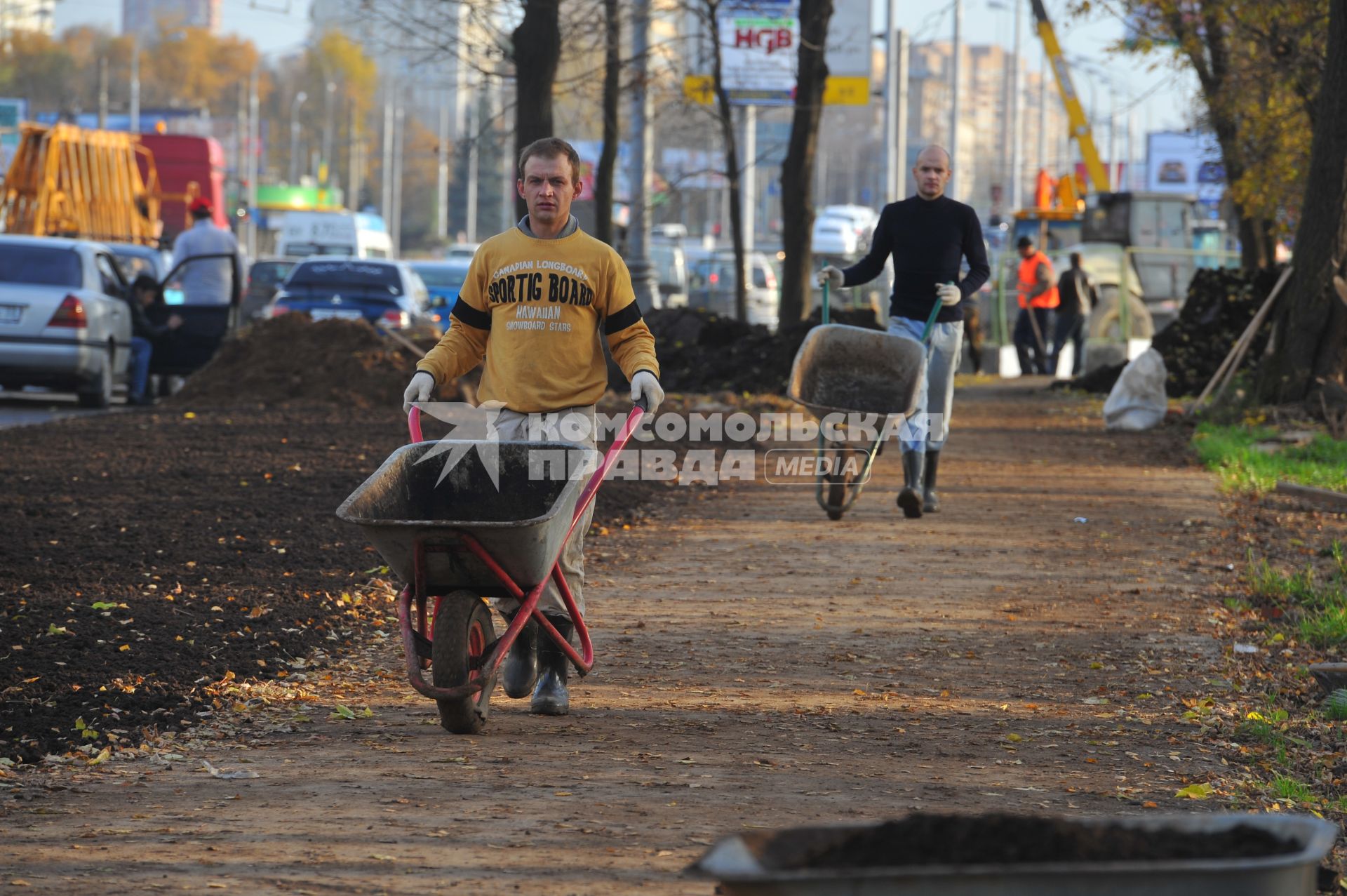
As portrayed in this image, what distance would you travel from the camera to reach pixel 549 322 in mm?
5477

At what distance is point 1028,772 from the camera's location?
4.96 metres

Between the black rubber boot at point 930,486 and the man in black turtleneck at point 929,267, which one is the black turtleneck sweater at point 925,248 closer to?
the man in black turtleneck at point 929,267

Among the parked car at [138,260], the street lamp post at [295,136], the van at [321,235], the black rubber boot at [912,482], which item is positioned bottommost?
the black rubber boot at [912,482]

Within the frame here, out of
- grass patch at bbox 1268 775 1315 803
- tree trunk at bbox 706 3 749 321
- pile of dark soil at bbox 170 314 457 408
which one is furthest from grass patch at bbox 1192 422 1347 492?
tree trunk at bbox 706 3 749 321

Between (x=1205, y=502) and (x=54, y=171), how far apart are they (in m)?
19.9

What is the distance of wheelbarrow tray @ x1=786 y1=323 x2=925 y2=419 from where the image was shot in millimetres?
9531

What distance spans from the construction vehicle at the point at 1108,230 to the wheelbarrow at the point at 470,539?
20.7m

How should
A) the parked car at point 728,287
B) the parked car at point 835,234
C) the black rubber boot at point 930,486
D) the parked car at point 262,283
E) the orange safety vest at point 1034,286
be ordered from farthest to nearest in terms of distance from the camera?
the parked car at point 835,234 < the parked car at point 728,287 < the parked car at point 262,283 < the orange safety vest at point 1034,286 < the black rubber boot at point 930,486

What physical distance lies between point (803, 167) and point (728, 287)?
21.4 meters

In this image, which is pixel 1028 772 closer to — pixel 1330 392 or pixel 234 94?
pixel 1330 392

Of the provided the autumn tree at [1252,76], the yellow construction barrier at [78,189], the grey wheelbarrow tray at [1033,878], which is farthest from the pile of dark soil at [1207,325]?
the grey wheelbarrow tray at [1033,878]

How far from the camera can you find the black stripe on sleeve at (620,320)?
18.1 ft

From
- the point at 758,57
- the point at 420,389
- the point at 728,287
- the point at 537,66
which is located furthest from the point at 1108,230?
the point at 420,389

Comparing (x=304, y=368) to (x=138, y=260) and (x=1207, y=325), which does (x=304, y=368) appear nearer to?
(x=138, y=260)
